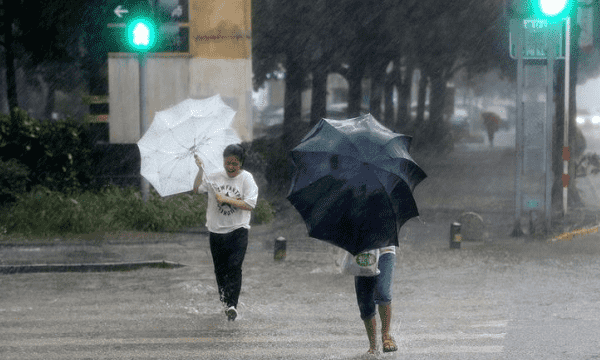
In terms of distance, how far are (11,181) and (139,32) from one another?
337cm

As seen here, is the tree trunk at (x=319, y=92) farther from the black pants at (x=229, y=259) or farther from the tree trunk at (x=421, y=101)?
the black pants at (x=229, y=259)

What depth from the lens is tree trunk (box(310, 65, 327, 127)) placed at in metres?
27.2

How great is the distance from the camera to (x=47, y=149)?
15977mm

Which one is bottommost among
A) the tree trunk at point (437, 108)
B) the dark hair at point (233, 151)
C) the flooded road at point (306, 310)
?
the flooded road at point (306, 310)

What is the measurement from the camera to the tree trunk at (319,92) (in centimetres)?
2716

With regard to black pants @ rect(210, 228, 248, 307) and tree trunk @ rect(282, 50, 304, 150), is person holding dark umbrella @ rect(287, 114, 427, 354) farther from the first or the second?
tree trunk @ rect(282, 50, 304, 150)

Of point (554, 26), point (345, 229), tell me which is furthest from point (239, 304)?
point (554, 26)

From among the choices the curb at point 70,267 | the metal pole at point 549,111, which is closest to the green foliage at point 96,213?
the curb at point 70,267

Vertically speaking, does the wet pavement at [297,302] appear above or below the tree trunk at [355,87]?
below

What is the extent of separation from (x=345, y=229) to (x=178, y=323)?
240 centimetres

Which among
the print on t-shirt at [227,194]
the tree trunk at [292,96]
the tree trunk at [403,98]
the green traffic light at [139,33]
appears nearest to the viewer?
the print on t-shirt at [227,194]

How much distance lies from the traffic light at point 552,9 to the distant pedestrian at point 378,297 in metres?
7.83

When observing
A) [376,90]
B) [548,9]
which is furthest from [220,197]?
[376,90]

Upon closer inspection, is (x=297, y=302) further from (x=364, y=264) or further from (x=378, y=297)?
(x=364, y=264)
